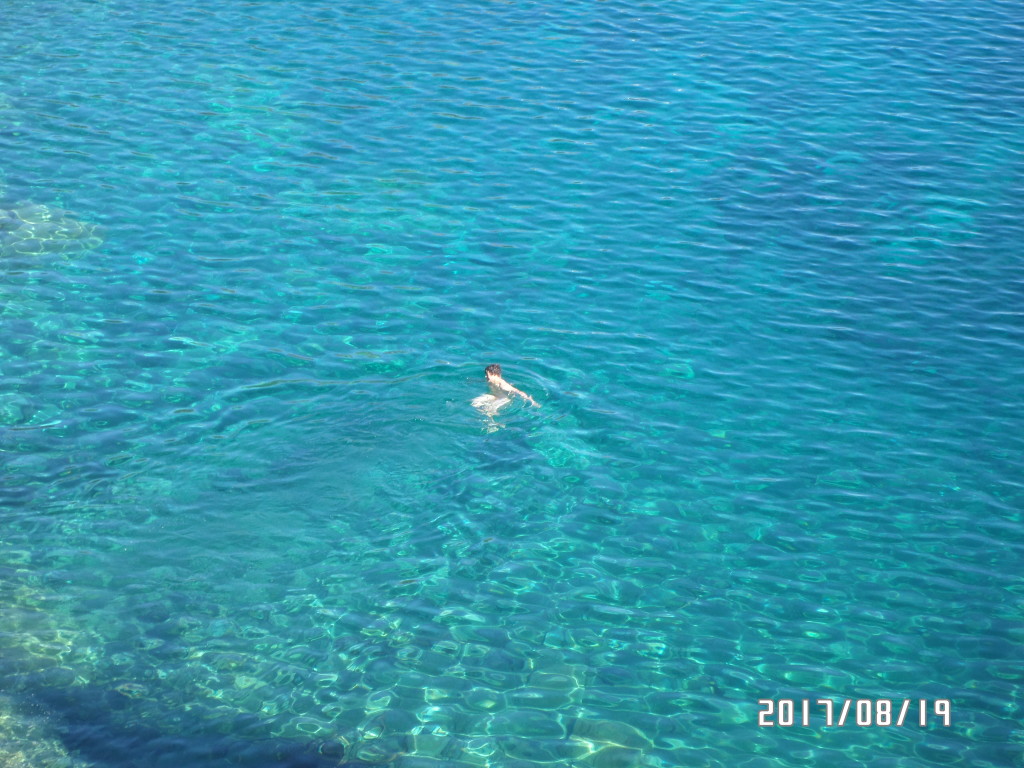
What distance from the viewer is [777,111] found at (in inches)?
1291

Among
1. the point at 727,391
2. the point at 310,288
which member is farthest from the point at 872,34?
the point at 310,288

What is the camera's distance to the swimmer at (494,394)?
2052 centimetres

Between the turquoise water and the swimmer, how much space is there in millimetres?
364

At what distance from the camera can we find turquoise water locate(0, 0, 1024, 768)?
15.5 metres

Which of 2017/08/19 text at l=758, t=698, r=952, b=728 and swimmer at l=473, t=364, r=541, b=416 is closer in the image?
2017/08/19 text at l=758, t=698, r=952, b=728

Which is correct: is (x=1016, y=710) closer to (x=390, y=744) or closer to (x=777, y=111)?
(x=390, y=744)

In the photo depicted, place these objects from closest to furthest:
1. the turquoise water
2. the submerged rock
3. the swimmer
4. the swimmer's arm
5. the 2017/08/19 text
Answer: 1. the 2017/08/19 text
2. the turquoise water
3. the swimmer
4. the swimmer's arm
5. the submerged rock

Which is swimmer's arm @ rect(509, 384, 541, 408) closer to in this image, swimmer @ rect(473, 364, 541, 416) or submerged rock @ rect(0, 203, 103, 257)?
swimmer @ rect(473, 364, 541, 416)

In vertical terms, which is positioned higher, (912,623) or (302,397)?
(302,397)

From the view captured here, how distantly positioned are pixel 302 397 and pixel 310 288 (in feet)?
14.7

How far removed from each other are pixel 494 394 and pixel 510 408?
0.46m

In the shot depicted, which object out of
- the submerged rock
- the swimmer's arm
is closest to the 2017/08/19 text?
the swimmer's arm

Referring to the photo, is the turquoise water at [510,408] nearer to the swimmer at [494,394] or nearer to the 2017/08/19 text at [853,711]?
the 2017/08/19 text at [853,711]

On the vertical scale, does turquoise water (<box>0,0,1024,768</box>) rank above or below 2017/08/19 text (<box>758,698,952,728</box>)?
above
